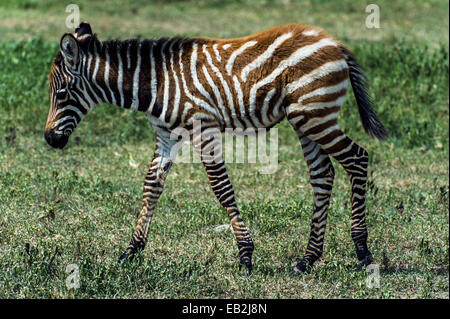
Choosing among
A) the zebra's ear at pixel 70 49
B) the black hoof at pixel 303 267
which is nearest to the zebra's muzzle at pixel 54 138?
the zebra's ear at pixel 70 49

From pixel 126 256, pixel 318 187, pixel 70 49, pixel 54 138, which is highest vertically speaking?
pixel 70 49

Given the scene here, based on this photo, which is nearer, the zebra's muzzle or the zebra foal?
the zebra foal

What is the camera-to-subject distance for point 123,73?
21.3 ft

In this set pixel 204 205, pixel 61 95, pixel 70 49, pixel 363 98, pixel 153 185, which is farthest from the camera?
pixel 204 205

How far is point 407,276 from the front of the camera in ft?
21.5

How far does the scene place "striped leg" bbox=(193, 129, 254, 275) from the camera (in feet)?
20.8

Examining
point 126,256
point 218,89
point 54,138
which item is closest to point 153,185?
point 126,256

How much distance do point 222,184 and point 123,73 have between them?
139 cm

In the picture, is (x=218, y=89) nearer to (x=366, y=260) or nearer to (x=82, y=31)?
(x=82, y=31)

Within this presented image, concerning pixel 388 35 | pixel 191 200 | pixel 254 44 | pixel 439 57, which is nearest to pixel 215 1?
pixel 388 35

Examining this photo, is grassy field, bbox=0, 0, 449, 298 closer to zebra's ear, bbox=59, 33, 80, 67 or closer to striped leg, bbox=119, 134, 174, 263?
striped leg, bbox=119, 134, 174, 263

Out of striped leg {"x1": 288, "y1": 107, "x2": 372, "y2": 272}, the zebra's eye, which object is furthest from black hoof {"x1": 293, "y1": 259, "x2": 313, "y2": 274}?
the zebra's eye

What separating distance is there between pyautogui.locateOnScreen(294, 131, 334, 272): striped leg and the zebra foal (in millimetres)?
10

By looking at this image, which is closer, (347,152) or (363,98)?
(347,152)
